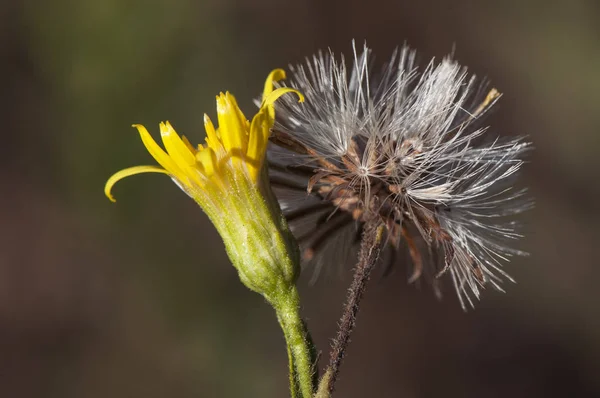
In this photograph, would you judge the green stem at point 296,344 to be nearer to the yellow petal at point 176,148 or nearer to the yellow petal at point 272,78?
the yellow petal at point 176,148

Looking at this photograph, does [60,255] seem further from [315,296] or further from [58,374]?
[315,296]

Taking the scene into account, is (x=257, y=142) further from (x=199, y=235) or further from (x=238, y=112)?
(x=199, y=235)

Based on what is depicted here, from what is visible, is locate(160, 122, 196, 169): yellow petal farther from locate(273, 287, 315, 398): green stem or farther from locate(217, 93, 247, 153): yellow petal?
locate(273, 287, 315, 398): green stem

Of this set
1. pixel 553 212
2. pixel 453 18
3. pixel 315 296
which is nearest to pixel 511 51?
pixel 453 18

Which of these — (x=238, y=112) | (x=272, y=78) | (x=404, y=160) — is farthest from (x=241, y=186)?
(x=404, y=160)

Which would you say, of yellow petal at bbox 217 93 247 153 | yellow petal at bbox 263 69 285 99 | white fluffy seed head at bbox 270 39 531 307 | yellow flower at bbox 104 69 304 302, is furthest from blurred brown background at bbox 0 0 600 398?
yellow petal at bbox 217 93 247 153

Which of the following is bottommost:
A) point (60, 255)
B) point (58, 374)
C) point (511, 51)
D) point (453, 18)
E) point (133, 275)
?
point (58, 374)

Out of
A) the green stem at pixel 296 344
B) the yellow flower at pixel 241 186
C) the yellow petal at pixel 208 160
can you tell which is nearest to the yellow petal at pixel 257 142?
the yellow flower at pixel 241 186
